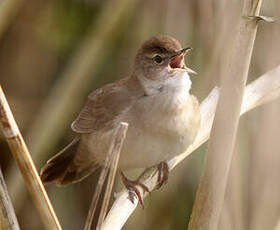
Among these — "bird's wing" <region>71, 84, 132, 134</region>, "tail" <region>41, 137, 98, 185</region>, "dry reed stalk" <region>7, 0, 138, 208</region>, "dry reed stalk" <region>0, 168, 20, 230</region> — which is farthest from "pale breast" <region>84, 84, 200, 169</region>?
"dry reed stalk" <region>0, 168, 20, 230</region>

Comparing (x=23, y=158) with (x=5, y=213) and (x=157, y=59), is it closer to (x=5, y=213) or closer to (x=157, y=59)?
(x=5, y=213)

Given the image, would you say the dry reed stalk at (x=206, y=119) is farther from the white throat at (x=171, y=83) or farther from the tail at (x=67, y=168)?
the tail at (x=67, y=168)

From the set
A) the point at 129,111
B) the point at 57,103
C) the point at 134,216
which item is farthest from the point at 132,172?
the point at 129,111

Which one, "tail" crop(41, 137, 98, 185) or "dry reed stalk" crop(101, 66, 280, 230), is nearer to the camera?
"dry reed stalk" crop(101, 66, 280, 230)

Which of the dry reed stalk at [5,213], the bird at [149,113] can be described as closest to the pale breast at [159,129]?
the bird at [149,113]

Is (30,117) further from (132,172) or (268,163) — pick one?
(268,163)

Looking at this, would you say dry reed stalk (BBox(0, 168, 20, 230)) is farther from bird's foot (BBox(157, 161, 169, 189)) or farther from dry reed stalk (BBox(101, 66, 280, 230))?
bird's foot (BBox(157, 161, 169, 189))
